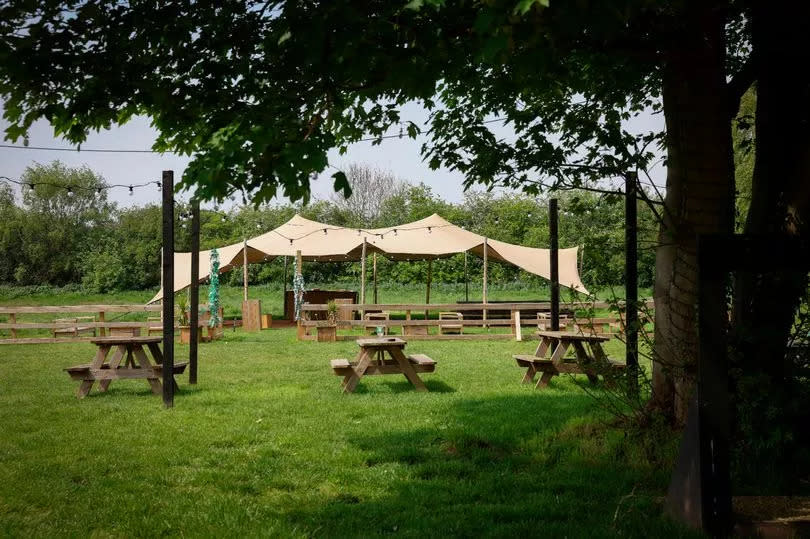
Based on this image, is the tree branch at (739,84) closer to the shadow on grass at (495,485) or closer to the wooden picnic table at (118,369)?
the shadow on grass at (495,485)

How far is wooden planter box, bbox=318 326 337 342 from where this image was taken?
15.0 meters

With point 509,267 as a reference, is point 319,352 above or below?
below

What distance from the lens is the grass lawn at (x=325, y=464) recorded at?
3846 mm

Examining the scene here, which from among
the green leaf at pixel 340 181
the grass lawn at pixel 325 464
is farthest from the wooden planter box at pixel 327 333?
the green leaf at pixel 340 181

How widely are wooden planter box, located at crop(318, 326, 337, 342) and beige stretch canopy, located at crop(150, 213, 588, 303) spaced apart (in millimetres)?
4362

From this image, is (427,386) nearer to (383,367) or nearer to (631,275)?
(383,367)

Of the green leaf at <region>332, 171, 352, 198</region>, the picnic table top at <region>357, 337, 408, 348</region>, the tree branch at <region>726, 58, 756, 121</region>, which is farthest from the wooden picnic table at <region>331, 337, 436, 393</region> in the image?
the green leaf at <region>332, 171, 352, 198</region>

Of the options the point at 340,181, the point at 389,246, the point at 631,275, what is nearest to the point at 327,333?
the point at 389,246

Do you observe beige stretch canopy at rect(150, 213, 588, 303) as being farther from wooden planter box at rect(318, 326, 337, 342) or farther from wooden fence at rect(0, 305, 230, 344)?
wooden planter box at rect(318, 326, 337, 342)

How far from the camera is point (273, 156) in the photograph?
3438mm

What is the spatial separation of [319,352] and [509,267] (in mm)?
21099

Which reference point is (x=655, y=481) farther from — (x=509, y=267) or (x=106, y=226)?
(x=106, y=226)

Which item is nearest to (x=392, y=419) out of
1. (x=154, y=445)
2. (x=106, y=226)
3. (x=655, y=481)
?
(x=154, y=445)

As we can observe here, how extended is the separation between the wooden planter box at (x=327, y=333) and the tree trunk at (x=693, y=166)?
10503mm
